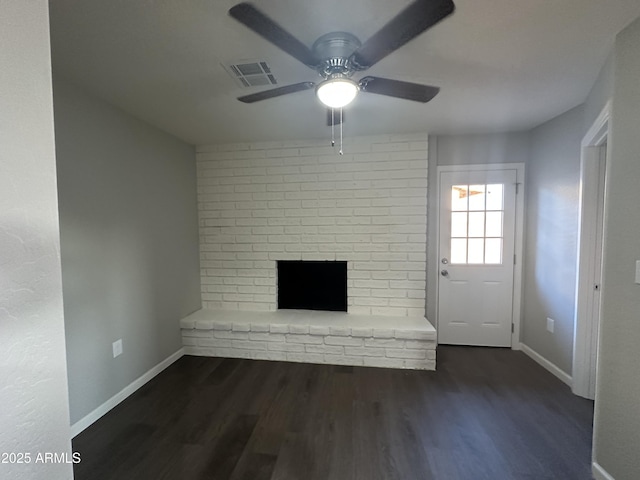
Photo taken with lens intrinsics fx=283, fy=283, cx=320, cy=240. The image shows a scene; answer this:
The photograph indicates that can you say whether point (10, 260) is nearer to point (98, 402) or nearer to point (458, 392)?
point (98, 402)

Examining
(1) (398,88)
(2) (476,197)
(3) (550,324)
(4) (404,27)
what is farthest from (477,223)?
(4) (404,27)

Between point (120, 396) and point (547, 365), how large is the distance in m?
3.75

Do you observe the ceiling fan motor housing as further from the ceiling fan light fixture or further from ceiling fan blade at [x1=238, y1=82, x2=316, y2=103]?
ceiling fan blade at [x1=238, y1=82, x2=316, y2=103]

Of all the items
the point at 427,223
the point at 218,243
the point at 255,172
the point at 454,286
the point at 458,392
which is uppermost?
the point at 255,172

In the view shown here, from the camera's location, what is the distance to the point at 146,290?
2.55m

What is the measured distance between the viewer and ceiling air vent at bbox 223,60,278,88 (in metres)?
1.68

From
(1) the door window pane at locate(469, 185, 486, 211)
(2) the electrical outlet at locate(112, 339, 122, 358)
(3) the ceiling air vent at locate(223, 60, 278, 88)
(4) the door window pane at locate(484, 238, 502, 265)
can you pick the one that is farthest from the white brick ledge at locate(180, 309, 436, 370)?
(3) the ceiling air vent at locate(223, 60, 278, 88)

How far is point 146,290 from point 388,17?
270cm

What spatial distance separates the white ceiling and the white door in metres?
0.75

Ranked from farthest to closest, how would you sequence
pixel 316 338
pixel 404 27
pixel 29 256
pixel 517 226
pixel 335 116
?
pixel 517 226
pixel 316 338
pixel 335 116
pixel 404 27
pixel 29 256

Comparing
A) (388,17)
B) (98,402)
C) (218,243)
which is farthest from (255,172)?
(98,402)

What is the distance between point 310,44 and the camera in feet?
4.94

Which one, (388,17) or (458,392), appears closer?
(388,17)

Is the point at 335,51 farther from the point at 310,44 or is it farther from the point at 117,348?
the point at 117,348
